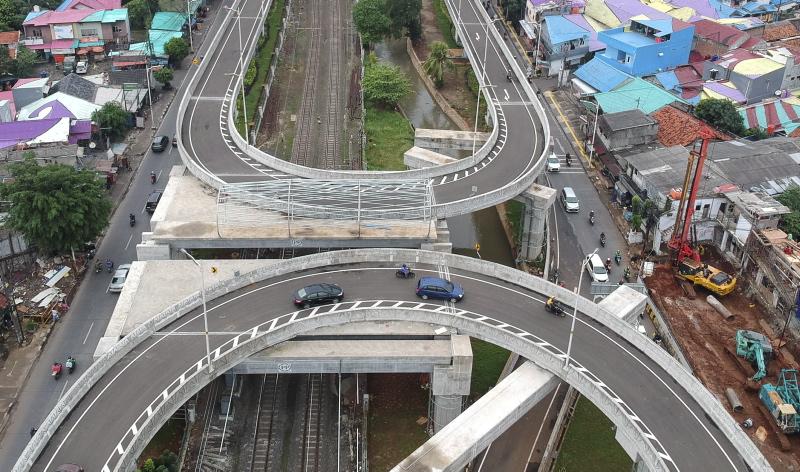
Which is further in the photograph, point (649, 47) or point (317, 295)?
point (649, 47)

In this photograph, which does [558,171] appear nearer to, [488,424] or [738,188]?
[738,188]

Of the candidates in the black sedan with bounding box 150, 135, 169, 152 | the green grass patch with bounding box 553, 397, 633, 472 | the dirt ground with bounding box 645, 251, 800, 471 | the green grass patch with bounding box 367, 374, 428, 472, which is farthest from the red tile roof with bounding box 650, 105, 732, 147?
the black sedan with bounding box 150, 135, 169, 152

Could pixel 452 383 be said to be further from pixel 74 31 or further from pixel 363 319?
pixel 74 31

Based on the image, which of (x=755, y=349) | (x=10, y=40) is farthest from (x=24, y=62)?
(x=755, y=349)

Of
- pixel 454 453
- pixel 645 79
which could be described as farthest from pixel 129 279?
pixel 645 79

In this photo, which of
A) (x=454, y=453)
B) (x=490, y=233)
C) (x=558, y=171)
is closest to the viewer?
(x=454, y=453)

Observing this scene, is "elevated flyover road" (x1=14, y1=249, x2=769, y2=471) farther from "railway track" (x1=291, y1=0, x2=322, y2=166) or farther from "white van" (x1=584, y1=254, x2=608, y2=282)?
"railway track" (x1=291, y1=0, x2=322, y2=166)

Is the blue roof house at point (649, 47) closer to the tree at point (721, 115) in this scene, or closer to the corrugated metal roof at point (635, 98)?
the corrugated metal roof at point (635, 98)
